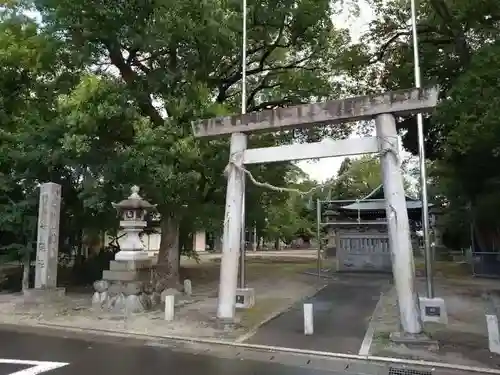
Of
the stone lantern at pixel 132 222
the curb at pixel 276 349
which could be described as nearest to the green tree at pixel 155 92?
the stone lantern at pixel 132 222

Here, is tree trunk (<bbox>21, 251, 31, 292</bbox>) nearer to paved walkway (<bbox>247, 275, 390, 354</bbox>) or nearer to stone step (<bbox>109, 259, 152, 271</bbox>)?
stone step (<bbox>109, 259, 152, 271</bbox>)

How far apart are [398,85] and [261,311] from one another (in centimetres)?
1405

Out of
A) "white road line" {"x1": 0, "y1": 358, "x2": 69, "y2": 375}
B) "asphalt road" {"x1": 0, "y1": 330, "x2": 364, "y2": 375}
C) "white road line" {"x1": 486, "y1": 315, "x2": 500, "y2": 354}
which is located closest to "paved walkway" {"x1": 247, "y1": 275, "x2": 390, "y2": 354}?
"asphalt road" {"x1": 0, "y1": 330, "x2": 364, "y2": 375}

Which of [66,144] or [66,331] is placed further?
[66,144]

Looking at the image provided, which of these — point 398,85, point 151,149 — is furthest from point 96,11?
point 398,85

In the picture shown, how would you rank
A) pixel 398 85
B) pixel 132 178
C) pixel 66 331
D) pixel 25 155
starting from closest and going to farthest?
pixel 66 331, pixel 132 178, pixel 25 155, pixel 398 85

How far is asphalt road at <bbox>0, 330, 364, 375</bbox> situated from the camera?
23.1 feet

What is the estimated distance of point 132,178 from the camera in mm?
13742

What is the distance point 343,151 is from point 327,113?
0.91 m

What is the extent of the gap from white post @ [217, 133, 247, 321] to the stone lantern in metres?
4.21

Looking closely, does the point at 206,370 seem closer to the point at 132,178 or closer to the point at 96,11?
the point at 132,178

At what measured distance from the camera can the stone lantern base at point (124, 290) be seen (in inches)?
502

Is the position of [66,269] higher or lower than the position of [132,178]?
lower

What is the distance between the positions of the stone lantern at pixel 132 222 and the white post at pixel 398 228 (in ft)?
25.0
